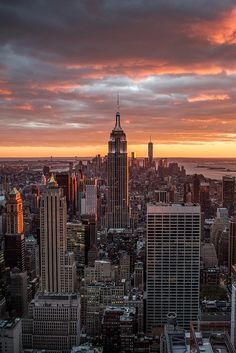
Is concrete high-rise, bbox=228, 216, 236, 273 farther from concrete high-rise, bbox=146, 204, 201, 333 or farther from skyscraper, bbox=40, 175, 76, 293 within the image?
skyscraper, bbox=40, 175, 76, 293

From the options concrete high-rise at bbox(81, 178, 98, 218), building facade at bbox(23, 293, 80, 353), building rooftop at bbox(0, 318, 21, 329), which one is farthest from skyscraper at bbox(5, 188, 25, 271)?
building rooftop at bbox(0, 318, 21, 329)

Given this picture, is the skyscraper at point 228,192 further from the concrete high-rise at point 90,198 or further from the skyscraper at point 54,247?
the skyscraper at point 54,247

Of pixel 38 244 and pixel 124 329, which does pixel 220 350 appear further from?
pixel 38 244

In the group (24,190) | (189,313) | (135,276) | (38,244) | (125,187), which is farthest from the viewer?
(125,187)

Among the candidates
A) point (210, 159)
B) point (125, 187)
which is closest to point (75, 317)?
point (210, 159)

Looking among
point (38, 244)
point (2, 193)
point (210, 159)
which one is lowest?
point (38, 244)

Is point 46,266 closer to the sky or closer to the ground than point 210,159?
closer to the ground
